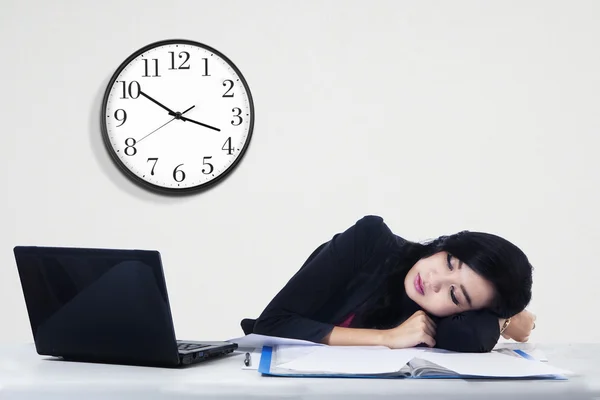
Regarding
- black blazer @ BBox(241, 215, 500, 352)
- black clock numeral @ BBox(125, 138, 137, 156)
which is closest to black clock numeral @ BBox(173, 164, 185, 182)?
black clock numeral @ BBox(125, 138, 137, 156)

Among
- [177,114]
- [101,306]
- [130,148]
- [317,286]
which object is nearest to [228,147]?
[177,114]

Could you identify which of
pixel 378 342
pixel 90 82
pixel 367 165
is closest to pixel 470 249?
pixel 378 342

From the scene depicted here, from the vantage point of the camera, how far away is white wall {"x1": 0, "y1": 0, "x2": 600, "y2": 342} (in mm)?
2480

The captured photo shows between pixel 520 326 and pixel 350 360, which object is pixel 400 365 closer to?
pixel 350 360

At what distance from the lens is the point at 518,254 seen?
1.27 m

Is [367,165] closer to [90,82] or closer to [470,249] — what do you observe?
[90,82]

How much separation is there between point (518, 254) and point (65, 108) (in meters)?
1.86

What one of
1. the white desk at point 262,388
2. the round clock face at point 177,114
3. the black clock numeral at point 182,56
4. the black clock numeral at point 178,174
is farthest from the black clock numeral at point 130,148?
the white desk at point 262,388

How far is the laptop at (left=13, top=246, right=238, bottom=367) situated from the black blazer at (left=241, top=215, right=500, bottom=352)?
1.08 feet

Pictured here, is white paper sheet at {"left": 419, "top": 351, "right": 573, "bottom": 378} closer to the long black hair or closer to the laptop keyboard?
the long black hair

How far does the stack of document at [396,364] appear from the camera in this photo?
0.86m

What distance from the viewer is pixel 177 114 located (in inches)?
98.7

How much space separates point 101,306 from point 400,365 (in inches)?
16.6

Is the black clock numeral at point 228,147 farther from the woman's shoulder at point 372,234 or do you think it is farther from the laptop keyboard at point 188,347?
the laptop keyboard at point 188,347
